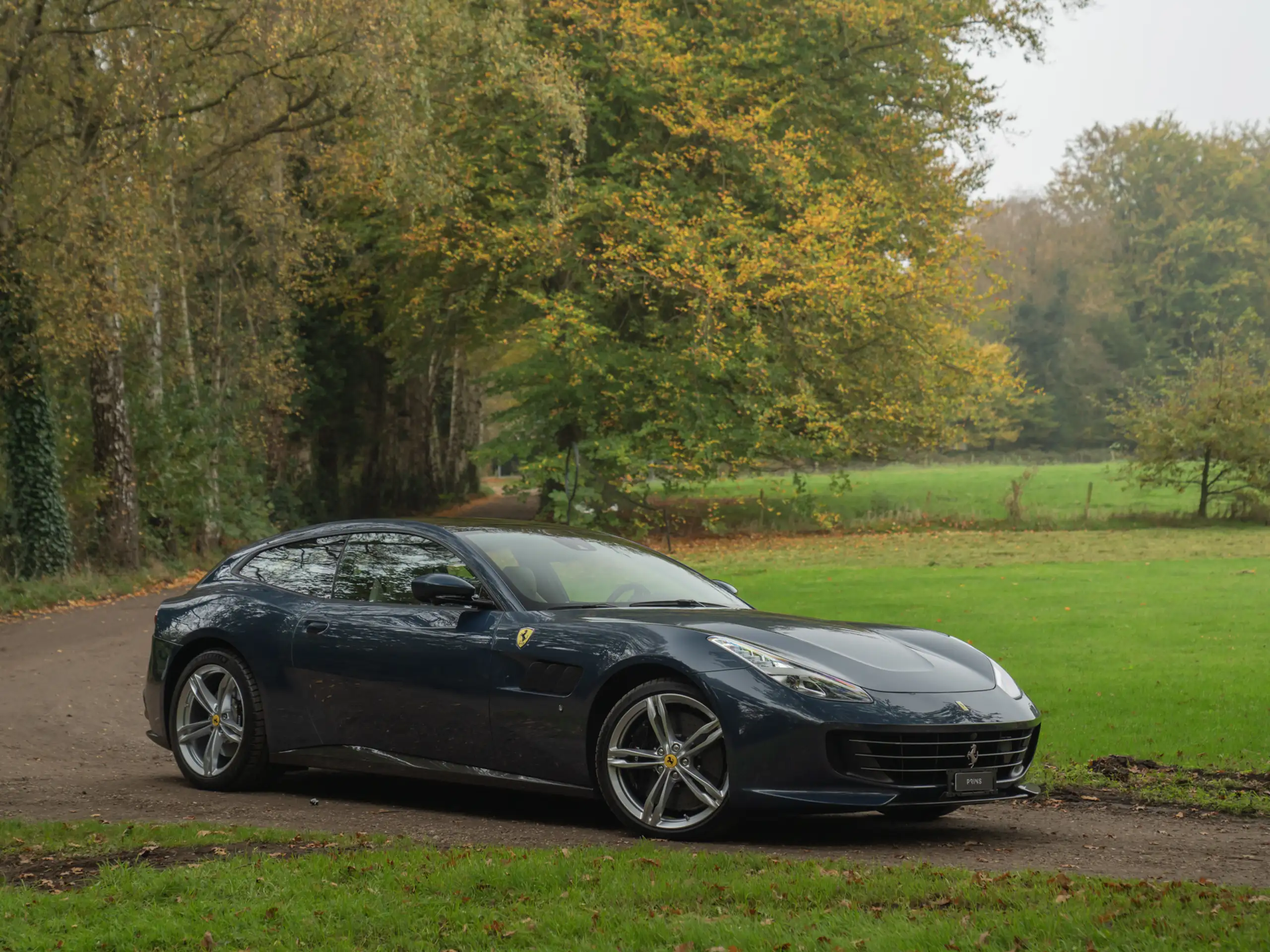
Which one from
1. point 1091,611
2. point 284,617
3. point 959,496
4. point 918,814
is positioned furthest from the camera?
point 959,496

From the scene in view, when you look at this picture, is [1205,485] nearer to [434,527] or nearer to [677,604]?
[677,604]

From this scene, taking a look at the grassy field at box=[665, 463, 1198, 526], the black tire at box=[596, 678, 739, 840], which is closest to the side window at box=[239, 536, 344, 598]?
the black tire at box=[596, 678, 739, 840]

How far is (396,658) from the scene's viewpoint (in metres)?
8.01

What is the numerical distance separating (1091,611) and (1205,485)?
25.3 m

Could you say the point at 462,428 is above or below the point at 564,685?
above

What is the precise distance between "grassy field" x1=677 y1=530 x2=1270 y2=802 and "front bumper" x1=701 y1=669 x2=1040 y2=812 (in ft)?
11.7

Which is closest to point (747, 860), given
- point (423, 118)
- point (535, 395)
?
point (423, 118)

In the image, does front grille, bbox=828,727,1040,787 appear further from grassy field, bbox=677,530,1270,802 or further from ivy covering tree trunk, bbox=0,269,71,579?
ivy covering tree trunk, bbox=0,269,71,579

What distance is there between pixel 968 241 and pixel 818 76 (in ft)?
18.2

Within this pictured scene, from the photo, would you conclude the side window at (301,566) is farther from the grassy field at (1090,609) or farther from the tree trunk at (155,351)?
the tree trunk at (155,351)

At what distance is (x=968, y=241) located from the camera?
124 ft

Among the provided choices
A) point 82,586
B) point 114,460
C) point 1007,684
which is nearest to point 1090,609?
point 1007,684

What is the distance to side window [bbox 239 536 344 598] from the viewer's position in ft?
28.8

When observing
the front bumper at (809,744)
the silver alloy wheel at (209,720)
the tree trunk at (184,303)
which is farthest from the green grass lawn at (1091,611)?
the tree trunk at (184,303)
